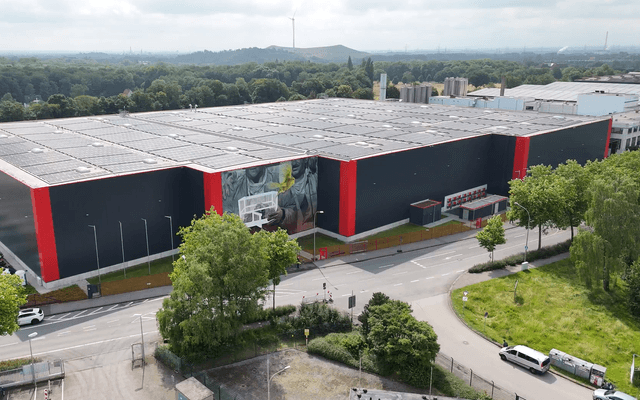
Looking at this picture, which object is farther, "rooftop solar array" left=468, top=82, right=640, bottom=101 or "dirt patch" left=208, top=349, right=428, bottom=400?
"rooftop solar array" left=468, top=82, right=640, bottom=101

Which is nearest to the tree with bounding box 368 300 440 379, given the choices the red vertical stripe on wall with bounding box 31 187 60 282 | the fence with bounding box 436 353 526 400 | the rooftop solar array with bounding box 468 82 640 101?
the fence with bounding box 436 353 526 400

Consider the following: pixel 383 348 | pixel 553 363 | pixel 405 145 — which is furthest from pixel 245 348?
pixel 405 145

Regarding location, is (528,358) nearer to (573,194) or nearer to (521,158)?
(573,194)

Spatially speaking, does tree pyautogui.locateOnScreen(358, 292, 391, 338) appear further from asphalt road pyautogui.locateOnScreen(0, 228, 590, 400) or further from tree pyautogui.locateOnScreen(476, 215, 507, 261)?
tree pyautogui.locateOnScreen(476, 215, 507, 261)

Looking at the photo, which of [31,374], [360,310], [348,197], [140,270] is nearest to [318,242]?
[348,197]

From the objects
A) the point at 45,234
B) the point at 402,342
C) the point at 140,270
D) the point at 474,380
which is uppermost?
the point at 45,234

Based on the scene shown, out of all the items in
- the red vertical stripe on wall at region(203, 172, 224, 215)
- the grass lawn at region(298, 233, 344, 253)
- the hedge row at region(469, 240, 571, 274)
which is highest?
the red vertical stripe on wall at region(203, 172, 224, 215)

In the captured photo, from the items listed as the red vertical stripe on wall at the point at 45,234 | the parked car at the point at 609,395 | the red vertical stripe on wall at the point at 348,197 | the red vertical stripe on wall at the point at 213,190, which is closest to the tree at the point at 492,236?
the red vertical stripe on wall at the point at 348,197
